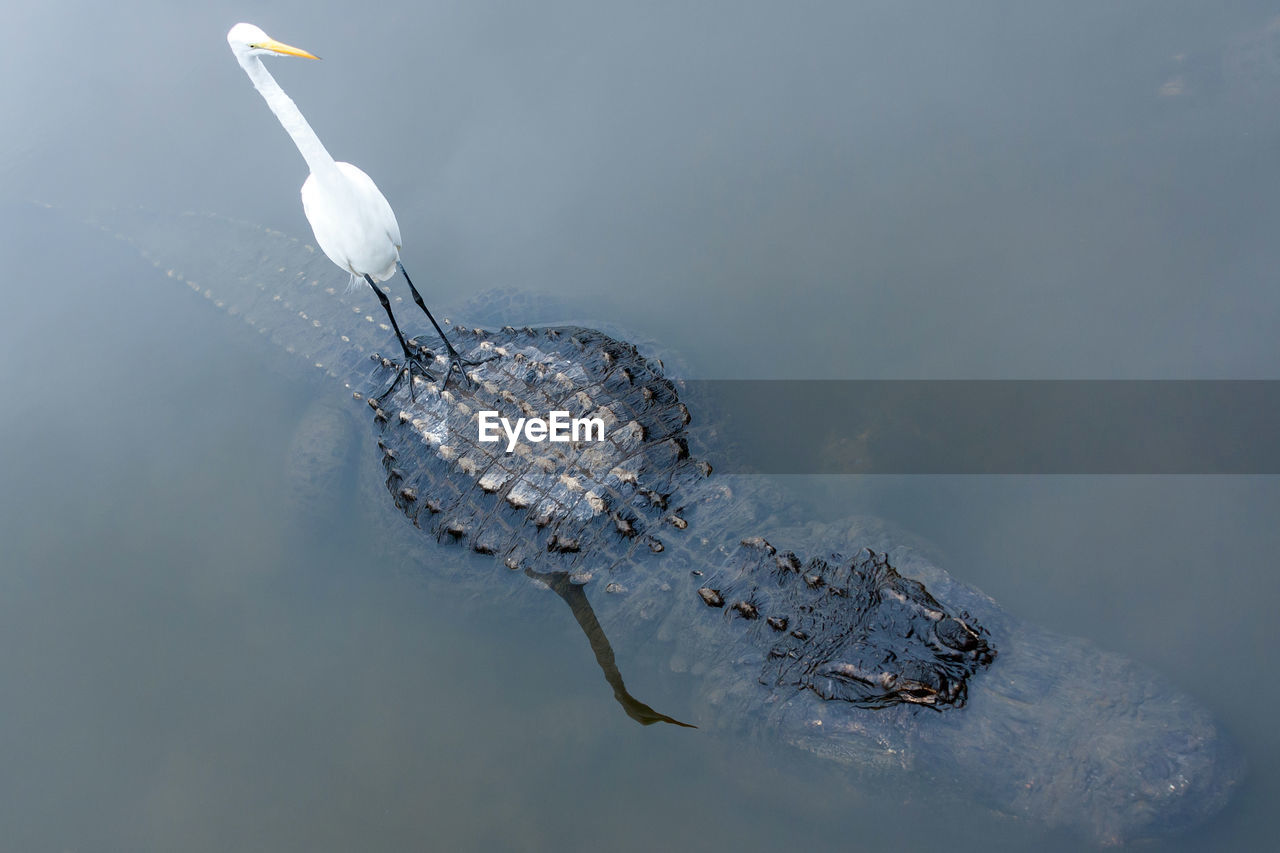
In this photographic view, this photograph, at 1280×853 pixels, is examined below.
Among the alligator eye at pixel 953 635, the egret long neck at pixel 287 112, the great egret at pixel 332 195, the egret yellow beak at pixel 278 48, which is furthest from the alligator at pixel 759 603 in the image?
the egret yellow beak at pixel 278 48

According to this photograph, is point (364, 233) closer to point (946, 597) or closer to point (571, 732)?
point (571, 732)

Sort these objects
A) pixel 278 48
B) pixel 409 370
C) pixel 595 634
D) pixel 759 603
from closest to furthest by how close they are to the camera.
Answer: pixel 278 48, pixel 759 603, pixel 595 634, pixel 409 370

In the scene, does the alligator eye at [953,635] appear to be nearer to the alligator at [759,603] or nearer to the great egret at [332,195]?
the alligator at [759,603]

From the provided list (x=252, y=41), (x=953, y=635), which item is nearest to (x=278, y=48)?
(x=252, y=41)

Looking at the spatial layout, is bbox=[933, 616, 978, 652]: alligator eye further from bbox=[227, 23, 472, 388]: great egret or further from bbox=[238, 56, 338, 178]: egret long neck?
bbox=[238, 56, 338, 178]: egret long neck

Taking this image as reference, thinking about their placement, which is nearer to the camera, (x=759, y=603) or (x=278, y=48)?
(x=278, y=48)

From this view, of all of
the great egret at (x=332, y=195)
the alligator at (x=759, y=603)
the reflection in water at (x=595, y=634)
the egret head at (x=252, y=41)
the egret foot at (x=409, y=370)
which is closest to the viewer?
the alligator at (x=759, y=603)

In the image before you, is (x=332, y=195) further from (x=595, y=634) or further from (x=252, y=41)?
(x=595, y=634)
